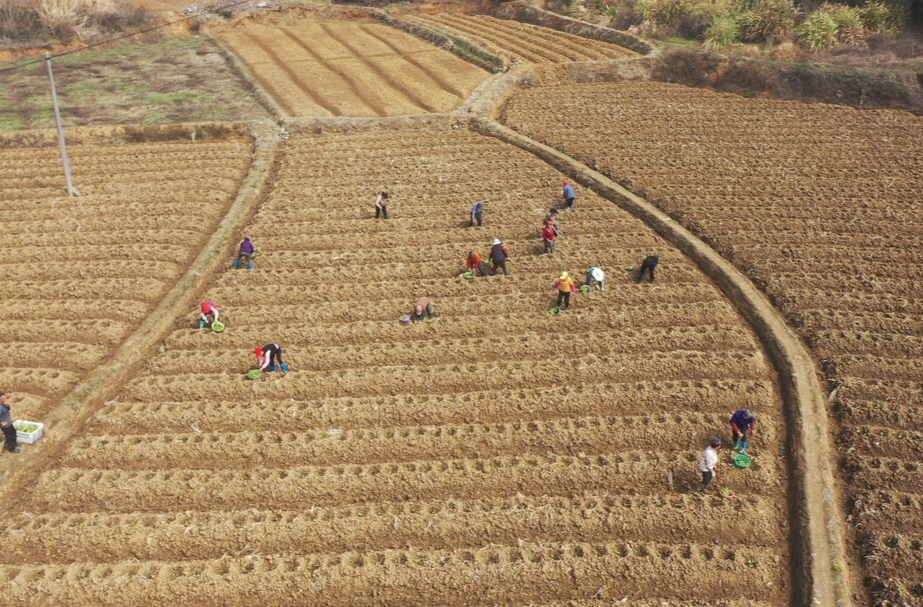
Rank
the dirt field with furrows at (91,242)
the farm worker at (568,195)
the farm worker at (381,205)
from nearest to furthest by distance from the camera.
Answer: the dirt field with furrows at (91,242) → the farm worker at (381,205) → the farm worker at (568,195)

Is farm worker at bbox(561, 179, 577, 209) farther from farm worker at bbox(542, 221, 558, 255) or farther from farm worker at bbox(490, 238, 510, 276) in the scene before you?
farm worker at bbox(490, 238, 510, 276)

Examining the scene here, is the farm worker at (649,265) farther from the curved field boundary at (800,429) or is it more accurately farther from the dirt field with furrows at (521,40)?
the dirt field with furrows at (521,40)

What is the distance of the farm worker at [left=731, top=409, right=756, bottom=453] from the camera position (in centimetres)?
1415

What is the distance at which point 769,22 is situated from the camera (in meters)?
39.1

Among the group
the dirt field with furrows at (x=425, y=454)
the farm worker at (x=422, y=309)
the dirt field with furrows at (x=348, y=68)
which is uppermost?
the dirt field with furrows at (x=348, y=68)

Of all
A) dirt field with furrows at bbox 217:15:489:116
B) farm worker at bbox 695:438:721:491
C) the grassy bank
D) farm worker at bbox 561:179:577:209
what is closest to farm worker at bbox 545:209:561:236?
farm worker at bbox 561:179:577:209

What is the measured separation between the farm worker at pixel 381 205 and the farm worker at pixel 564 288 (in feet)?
24.0

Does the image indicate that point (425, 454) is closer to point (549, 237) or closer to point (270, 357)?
point (270, 357)

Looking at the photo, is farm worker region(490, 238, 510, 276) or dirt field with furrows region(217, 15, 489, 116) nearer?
farm worker region(490, 238, 510, 276)

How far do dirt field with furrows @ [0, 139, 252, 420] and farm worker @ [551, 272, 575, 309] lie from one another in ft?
37.5

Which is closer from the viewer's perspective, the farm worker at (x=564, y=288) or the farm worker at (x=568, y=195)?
the farm worker at (x=564, y=288)

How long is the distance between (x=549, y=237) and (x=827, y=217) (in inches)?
376

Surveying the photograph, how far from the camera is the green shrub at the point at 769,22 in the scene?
1538 inches

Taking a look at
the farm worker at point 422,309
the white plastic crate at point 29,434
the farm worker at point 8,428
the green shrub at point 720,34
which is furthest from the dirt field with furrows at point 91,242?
the green shrub at point 720,34
